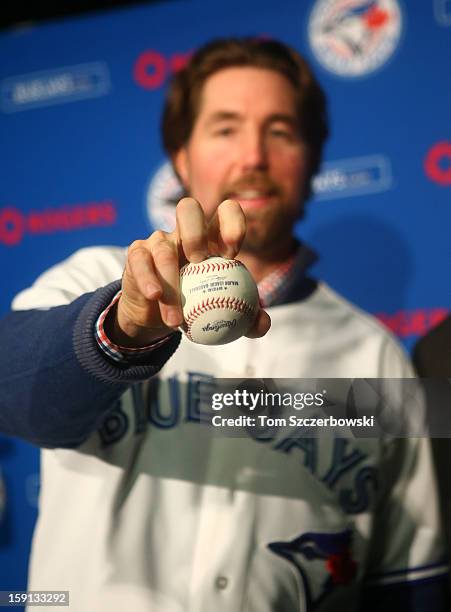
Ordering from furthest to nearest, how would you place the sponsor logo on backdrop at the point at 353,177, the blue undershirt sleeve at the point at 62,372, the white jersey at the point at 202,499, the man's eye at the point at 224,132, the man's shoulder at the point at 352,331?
the sponsor logo on backdrop at the point at 353,177, the man's eye at the point at 224,132, the man's shoulder at the point at 352,331, the white jersey at the point at 202,499, the blue undershirt sleeve at the point at 62,372

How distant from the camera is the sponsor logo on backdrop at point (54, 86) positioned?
1.59m

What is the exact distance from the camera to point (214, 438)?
101 centimetres

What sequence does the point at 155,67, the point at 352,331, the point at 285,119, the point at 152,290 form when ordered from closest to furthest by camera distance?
1. the point at 152,290
2. the point at 352,331
3. the point at 285,119
4. the point at 155,67

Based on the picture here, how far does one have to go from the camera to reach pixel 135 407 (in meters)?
0.98

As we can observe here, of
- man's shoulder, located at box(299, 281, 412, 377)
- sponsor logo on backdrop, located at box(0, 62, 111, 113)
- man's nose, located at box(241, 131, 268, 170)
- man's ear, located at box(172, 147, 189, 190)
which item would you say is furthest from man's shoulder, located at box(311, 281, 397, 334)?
sponsor logo on backdrop, located at box(0, 62, 111, 113)

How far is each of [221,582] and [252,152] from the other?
76 cm

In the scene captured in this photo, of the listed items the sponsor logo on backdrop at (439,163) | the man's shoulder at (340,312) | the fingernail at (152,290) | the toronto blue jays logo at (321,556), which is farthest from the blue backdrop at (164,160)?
the fingernail at (152,290)

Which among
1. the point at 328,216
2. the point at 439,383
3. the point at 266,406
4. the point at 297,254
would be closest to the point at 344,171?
the point at 328,216

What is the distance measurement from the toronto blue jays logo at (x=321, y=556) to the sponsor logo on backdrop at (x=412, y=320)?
0.44m

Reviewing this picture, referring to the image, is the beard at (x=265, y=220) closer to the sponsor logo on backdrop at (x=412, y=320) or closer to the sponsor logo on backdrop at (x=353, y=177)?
the sponsor logo on backdrop at (x=353, y=177)

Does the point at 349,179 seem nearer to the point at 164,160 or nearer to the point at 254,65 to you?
the point at 254,65

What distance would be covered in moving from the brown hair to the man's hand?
70cm

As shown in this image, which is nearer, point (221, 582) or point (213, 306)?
point (213, 306)

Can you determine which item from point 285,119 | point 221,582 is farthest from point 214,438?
point 285,119
